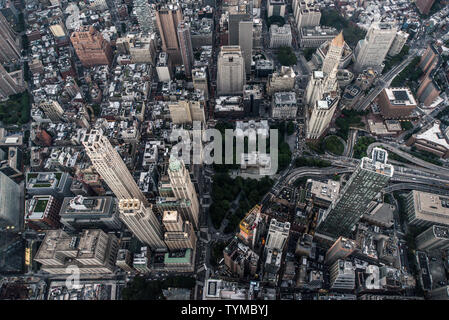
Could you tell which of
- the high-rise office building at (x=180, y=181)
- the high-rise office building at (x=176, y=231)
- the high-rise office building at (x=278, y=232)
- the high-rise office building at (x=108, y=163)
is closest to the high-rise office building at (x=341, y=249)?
the high-rise office building at (x=278, y=232)

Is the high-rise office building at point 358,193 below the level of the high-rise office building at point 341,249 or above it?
above

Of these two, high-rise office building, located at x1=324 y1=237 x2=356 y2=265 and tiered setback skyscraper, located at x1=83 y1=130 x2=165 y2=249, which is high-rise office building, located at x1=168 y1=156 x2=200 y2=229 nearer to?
tiered setback skyscraper, located at x1=83 y1=130 x2=165 y2=249

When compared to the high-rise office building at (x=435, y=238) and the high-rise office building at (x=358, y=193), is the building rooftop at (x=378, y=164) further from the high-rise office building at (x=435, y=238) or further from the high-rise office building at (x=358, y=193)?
the high-rise office building at (x=435, y=238)

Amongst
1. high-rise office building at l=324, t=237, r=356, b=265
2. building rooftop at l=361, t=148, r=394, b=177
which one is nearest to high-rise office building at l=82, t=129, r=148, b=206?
building rooftop at l=361, t=148, r=394, b=177
